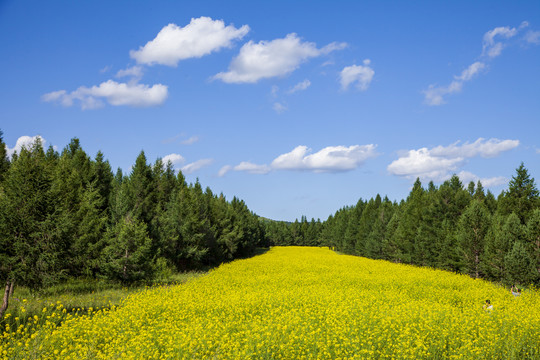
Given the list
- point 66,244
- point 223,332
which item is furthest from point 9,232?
point 223,332

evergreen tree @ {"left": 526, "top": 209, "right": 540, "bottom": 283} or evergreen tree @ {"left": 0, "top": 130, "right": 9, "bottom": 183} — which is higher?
evergreen tree @ {"left": 0, "top": 130, "right": 9, "bottom": 183}

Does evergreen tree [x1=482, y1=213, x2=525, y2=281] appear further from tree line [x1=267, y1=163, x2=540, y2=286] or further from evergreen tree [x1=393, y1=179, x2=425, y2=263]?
evergreen tree [x1=393, y1=179, x2=425, y2=263]

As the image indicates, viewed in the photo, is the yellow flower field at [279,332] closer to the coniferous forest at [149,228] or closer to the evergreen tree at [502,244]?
the coniferous forest at [149,228]

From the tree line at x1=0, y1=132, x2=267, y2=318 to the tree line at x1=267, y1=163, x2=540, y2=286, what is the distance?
1083 inches

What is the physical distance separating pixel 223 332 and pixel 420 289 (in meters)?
16.8

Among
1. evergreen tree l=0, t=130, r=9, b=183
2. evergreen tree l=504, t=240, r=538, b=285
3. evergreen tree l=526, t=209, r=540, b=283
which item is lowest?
evergreen tree l=504, t=240, r=538, b=285

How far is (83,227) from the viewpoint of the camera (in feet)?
75.5

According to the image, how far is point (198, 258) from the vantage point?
36281 mm

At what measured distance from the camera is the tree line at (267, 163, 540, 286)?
2617 cm

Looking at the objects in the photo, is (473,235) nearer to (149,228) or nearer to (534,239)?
(534,239)

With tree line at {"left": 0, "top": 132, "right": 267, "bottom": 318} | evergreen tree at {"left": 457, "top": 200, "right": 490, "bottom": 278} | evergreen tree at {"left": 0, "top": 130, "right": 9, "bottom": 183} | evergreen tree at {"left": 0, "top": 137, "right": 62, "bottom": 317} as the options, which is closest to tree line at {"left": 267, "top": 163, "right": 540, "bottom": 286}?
evergreen tree at {"left": 457, "top": 200, "right": 490, "bottom": 278}

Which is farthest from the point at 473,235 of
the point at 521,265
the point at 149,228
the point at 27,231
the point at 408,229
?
the point at 27,231

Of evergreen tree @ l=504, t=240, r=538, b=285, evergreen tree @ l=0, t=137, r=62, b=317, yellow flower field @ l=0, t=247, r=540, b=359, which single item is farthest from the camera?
evergreen tree @ l=504, t=240, r=538, b=285

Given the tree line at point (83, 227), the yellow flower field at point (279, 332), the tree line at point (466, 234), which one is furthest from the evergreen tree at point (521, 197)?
the tree line at point (83, 227)
